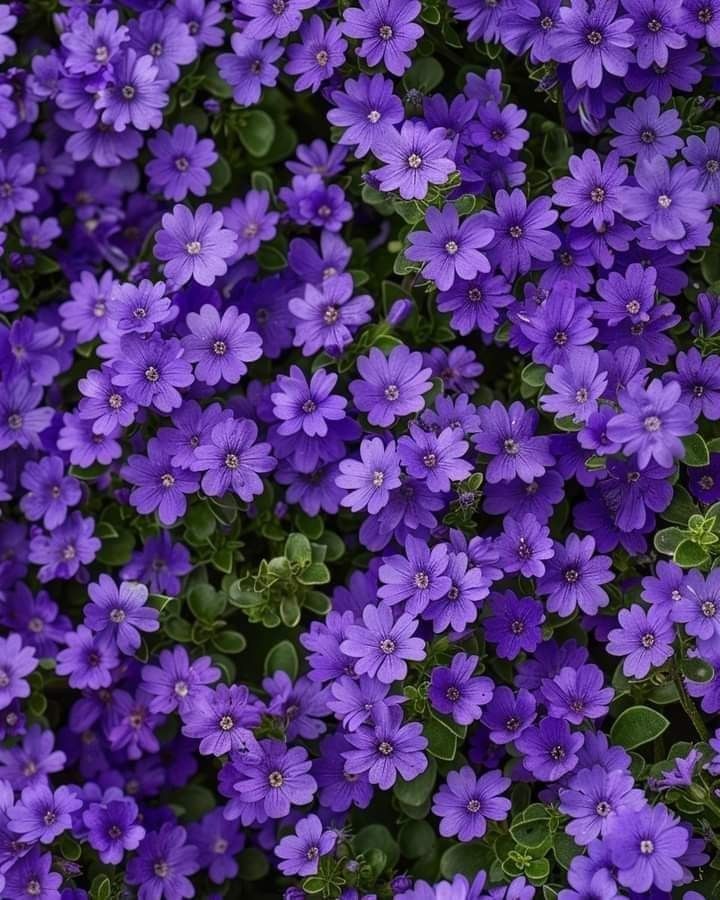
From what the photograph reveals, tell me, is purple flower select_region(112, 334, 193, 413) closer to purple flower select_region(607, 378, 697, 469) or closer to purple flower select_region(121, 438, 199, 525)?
purple flower select_region(121, 438, 199, 525)

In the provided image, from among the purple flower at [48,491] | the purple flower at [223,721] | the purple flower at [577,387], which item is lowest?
the purple flower at [223,721]

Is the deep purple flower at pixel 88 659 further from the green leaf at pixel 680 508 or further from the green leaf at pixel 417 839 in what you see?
the green leaf at pixel 680 508

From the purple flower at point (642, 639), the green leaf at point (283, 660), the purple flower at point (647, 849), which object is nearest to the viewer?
the purple flower at point (647, 849)

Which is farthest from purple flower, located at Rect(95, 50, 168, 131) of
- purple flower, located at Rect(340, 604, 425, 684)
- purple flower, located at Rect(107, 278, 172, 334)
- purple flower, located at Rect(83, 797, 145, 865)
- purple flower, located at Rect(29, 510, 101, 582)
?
purple flower, located at Rect(83, 797, 145, 865)

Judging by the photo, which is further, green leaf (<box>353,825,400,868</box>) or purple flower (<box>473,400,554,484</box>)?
green leaf (<box>353,825,400,868</box>)

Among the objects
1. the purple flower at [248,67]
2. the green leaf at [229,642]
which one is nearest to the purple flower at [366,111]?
the purple flower at [248,67]

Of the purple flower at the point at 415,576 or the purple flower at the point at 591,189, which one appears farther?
the purple flower at the point at 591,189
